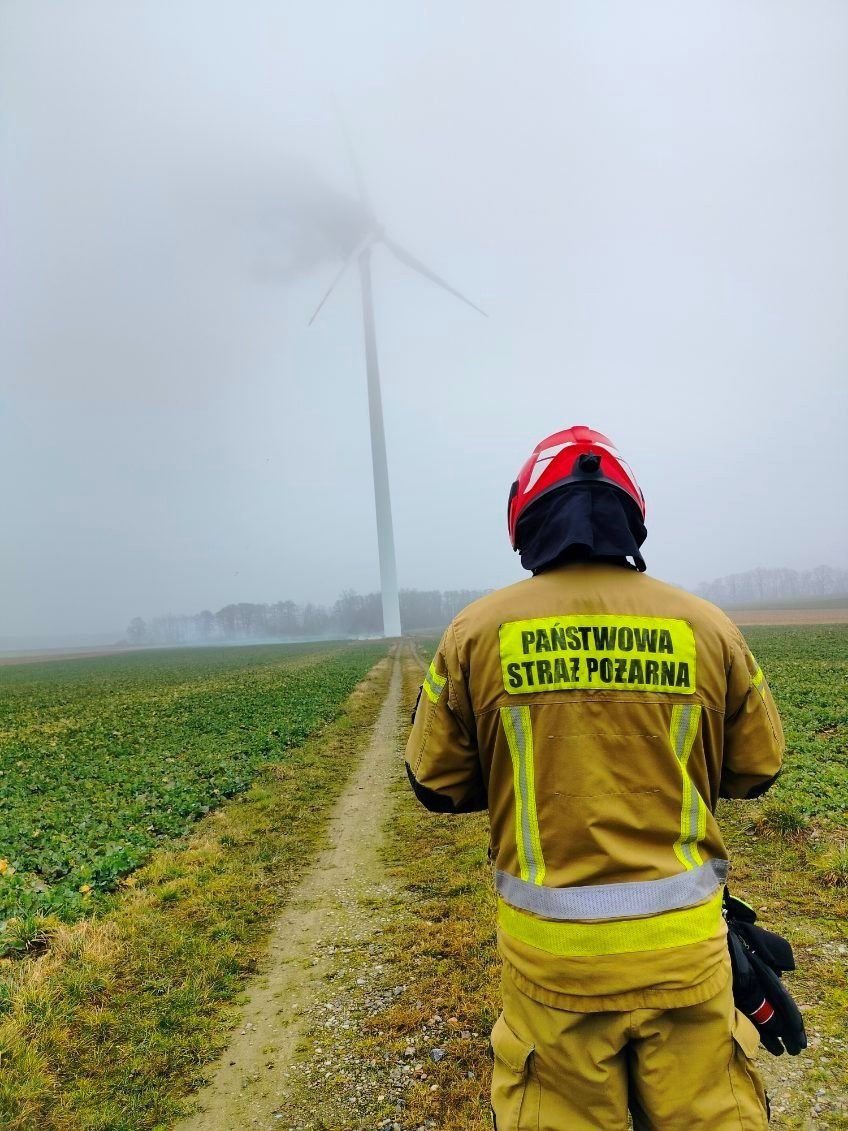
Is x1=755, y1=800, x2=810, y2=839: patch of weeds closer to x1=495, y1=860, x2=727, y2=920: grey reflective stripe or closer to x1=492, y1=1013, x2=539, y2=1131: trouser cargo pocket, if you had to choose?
x1=495, y1=860, x2=727, y2=920: grey reflective stripe

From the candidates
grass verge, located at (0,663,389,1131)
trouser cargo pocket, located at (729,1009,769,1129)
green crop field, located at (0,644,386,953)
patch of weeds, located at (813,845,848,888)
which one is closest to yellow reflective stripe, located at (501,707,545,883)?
trouser cargo pocket, located at (729,1009,769,1129)

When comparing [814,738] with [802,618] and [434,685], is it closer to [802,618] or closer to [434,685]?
[434,685]

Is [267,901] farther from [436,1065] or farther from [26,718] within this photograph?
[26,718]

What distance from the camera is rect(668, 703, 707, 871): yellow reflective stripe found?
2148mm

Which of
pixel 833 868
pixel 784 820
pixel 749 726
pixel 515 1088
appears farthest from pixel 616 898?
pixel 784 820

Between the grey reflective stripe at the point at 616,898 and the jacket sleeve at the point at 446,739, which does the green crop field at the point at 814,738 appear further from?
the jacket sleeve at the point at 446,739

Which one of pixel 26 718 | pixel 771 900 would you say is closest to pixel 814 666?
pixel 771 900

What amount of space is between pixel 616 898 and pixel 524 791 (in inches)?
17.3

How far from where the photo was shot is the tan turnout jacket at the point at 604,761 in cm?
204

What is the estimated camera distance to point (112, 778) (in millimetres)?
13148

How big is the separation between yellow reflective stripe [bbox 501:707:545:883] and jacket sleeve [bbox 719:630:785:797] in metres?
0.81

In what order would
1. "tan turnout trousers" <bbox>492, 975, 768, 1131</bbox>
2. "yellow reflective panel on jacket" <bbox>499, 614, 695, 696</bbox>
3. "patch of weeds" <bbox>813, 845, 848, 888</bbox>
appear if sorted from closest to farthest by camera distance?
"tan turnout trousers" <bbox>492, 975, 768, 1131</bbox> → "yellow reflective panel on jacket" <bbox>499, 614, 695, 696</bbox> → "patch of weeds" <bbox>813, 845, 848, 888</bbox>

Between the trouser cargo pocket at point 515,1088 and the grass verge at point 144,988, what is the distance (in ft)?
10.2

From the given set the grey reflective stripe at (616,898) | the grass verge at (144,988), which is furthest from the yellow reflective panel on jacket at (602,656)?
the grass verge at (144,988)
